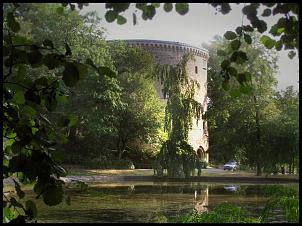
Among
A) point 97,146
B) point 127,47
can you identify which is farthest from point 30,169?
point 127,47

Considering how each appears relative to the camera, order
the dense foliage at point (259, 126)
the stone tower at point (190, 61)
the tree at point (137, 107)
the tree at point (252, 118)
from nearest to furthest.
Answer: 1. the dense foliage at point (259, 126)
2. the tree at point (252, 118)
3. the tree at point (137, 107)
4. the stone tower at point (190, 61)

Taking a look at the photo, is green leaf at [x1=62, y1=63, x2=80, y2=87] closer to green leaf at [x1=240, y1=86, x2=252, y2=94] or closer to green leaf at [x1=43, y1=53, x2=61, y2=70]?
green leaf at [x1=43, y1=53, x2=61, y2=70]

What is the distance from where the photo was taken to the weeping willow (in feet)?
68.7

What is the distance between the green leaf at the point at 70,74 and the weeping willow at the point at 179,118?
19.2 meters

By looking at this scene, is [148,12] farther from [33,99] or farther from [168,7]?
[33,99]

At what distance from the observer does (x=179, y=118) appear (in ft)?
69.9

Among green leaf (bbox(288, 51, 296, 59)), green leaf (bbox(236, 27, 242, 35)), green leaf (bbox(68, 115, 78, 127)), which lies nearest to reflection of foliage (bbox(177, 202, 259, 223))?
green leaf (bbox(288, 51, 296, 59))

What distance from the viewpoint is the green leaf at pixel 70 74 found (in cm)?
166

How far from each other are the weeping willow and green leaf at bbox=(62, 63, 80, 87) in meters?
19.2

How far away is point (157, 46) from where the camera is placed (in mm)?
39438

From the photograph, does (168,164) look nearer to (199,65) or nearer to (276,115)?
(276,115)

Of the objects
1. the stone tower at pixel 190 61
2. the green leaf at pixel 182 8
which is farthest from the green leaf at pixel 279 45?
the stone tower at pixel 190 61

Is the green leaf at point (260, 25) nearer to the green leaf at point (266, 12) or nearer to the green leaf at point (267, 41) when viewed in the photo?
the green leaf at point (266, 12)

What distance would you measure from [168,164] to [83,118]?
37.1 feet
